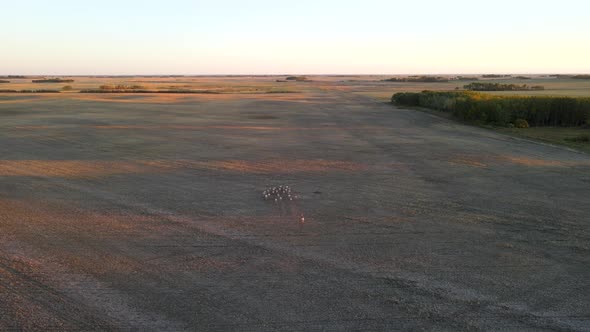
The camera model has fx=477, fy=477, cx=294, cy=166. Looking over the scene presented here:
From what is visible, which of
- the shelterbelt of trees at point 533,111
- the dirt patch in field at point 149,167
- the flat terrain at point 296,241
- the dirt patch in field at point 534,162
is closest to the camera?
the flat terrain at point 296,241

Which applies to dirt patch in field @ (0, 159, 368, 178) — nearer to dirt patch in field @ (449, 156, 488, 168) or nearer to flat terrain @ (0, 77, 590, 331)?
flat terrain @ (0, 77, 590, 331)

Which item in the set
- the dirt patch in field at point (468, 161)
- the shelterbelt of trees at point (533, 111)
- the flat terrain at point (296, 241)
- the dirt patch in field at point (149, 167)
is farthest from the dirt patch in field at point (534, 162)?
the shelterbelt of trees at point (533, 111)

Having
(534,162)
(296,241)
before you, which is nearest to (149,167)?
(296,241)

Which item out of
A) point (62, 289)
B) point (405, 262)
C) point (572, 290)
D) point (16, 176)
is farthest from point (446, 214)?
point (16, 176)

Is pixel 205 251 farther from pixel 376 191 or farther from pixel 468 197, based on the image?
pixel 468 197

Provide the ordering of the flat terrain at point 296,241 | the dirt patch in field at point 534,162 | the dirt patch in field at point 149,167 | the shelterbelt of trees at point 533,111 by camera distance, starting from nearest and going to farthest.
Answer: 1. the flat terrain at point 296,241
2. the dirt patch in field at point 149,167
3. the dirt patch in field at point 534,162
4. the shelterbelt of trees at point 533,111

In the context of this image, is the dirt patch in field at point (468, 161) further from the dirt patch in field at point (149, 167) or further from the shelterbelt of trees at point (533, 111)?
the shelterbelt of trees at point (533, 111)

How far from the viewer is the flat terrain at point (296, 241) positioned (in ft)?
17.6

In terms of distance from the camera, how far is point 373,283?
20.2 ft

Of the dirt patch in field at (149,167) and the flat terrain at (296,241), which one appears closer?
the flat terrain at (296,241)

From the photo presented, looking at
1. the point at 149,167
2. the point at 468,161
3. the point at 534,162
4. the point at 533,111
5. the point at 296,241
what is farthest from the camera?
the point at 533,111

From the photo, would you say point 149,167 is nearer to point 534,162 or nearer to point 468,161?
point 468,161

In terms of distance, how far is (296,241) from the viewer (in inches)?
306

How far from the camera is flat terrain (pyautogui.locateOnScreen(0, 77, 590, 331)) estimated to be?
17.6 ft
